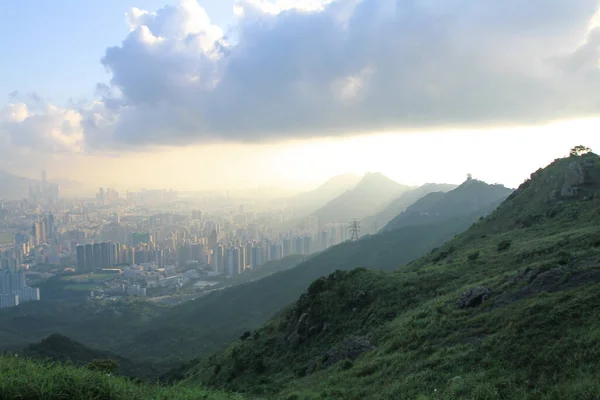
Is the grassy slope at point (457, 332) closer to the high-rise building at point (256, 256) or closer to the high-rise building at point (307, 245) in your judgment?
the high-rise building at point (256, 256)

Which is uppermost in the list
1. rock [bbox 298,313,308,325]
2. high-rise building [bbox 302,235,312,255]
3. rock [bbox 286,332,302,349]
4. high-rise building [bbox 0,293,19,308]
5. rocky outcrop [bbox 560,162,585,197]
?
rocky outcrop [bbox 560,162,585,197]

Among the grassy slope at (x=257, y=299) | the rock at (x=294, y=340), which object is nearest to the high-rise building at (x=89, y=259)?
the grassy slope at (x=257, y=299)

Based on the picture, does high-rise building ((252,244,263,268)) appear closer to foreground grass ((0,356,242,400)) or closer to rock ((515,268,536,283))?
rock ((515,268,536,283))

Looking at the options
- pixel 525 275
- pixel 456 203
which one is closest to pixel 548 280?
pixel 525 275

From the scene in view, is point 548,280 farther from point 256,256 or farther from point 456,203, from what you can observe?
point 256,256

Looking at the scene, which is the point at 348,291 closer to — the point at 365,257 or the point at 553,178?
the point at 553,178

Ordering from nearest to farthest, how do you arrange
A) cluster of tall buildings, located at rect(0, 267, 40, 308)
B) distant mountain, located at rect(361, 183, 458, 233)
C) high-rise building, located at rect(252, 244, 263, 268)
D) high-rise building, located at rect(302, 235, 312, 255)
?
1. cluster of tall buildings, located at rect(0, 267, 40, 308)
2. high-rise building, located at rect(252, 244, 263, 268)
3. high-rise building, located at rect(302, 235, 312, 255)
4. distant mountain, located at rect(361, 183, 458, 233)

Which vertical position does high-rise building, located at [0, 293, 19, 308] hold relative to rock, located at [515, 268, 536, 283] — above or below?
below

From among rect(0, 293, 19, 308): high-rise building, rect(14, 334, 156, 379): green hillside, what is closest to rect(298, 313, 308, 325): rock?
rect(14, 334, 156, 379): green hillside
